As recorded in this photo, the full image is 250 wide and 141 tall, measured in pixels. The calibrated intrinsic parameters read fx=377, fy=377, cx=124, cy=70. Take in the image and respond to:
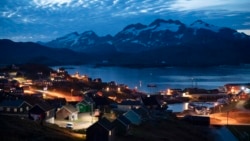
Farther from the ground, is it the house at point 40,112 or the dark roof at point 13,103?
the dark roof at point 13,103

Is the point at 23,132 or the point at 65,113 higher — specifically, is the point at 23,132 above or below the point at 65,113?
above

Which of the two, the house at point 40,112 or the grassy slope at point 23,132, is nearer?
the grassy slope at point 23,132

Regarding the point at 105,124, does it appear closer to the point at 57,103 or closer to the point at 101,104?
the point at 57,103

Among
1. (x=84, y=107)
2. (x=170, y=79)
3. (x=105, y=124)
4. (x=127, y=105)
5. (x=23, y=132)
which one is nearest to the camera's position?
(x=23, y=132)

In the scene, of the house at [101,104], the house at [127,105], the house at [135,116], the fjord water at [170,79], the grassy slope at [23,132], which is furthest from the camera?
the fjord water at [170,79]

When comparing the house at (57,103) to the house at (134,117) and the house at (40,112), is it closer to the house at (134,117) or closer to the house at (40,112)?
the house at (40,112)

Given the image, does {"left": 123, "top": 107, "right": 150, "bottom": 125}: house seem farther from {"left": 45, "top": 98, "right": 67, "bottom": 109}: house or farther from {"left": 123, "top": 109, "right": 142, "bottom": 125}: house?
{"left": 45, "top": 98, "right": 67, "bottom": 109}: house

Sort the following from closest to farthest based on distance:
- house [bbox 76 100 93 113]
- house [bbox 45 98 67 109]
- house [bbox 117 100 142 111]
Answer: house [bbox 45 98 67 109] → house [bbox 76 100 93 113] → house [bbox 117 100 142 111]

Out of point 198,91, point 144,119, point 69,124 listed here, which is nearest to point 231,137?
point 144,119

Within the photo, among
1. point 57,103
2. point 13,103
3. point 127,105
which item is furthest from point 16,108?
point 127,105

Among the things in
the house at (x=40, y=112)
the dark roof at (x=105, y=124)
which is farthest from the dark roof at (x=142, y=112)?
the dark roof at (x=105, y=124)

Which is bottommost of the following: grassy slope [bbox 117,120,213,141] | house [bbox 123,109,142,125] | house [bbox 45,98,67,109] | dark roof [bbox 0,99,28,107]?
grassy slope [bbox 117,120,213,141]

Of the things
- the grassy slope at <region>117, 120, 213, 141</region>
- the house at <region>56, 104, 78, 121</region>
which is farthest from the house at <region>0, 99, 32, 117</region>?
the grassy slope at <region>117, 120, 213, 141</region>

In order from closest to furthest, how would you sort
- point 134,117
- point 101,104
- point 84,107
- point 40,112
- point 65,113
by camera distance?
point 40,112 < point 134,117 < point 65,113 < point 84,107 < point 101,104
